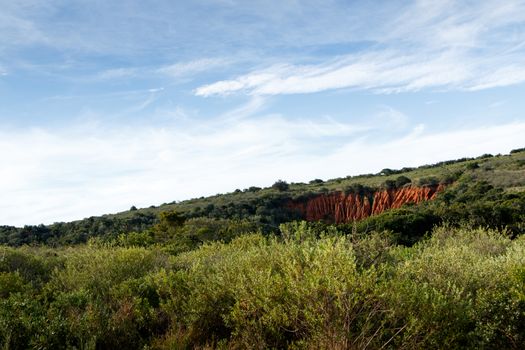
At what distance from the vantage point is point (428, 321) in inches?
272

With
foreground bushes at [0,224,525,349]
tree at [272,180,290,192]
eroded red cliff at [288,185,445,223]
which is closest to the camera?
foreground bushes at [0,224,525,349]

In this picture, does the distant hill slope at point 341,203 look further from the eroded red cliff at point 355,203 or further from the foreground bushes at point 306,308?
the foreground bushes at point 306,308

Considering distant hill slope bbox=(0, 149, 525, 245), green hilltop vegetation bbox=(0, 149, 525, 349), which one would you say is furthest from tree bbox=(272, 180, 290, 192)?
green hilltop vegetation bbox=(0, 149, 525, 349)

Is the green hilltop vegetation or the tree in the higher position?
the tree

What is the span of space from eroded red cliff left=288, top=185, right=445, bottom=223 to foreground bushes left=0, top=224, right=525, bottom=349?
4148 centimetres

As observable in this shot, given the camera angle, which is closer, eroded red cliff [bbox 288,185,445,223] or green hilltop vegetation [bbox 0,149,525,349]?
green hilltop vegetation [bbox 0,149,525,349]

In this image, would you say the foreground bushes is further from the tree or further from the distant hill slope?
the tree

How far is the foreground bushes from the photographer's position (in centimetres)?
679

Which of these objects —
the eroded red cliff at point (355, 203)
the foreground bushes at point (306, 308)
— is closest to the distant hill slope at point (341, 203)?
the eroded red cliff at point (355, 203)

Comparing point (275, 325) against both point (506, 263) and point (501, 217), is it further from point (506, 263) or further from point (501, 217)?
point (501, 217)

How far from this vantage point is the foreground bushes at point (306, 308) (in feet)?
22.3

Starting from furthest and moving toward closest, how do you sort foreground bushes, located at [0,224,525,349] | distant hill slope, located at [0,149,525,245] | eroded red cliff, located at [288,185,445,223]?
eroded red cliff, located at [288,185,445,223], distant hill slope, located at [0,149,525,245], foreground bushes, located at [0,224,525,349]

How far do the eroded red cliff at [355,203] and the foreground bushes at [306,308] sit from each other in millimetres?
41479

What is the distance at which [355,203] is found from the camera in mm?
53500
